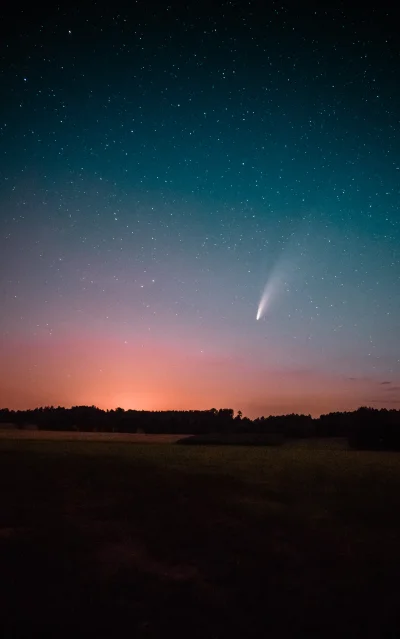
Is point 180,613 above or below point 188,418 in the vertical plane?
below

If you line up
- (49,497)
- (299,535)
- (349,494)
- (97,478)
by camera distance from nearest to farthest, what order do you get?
(299,535)
(49,497)
(349,494)
(97,478)

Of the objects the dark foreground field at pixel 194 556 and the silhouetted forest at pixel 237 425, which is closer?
the dark foreground field at pixel 194 556

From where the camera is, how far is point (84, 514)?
49.1ft

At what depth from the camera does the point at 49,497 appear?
1677cm

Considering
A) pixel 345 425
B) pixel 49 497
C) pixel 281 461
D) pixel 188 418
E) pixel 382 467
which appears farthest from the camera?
pixel 188 418

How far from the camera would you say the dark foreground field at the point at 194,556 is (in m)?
8.32

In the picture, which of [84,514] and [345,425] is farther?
[345,425]

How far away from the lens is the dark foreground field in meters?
8.32

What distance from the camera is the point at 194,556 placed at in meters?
11.6

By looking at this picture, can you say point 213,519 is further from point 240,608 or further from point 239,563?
point 240,608

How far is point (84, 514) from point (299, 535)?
22.6 ft

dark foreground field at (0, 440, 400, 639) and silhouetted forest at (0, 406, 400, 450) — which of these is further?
silhouetted forest at (0, 406, 400, 450)

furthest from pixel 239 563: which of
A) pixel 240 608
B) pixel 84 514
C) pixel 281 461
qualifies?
pixel 281 461

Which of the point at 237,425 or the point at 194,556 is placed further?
the point at 237,425
